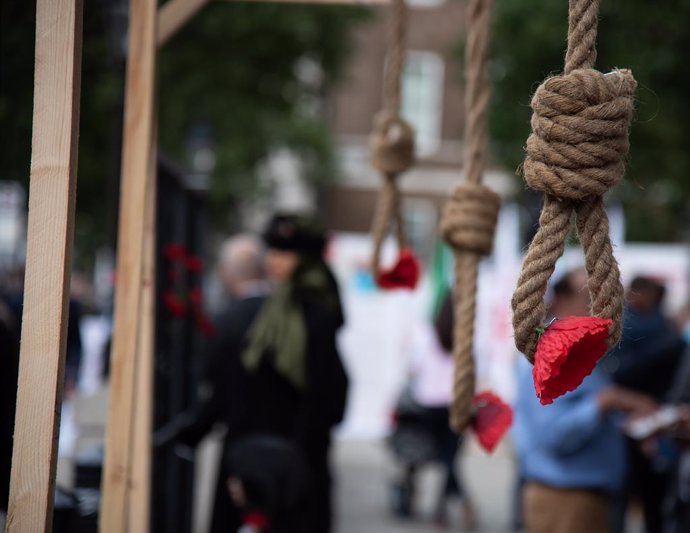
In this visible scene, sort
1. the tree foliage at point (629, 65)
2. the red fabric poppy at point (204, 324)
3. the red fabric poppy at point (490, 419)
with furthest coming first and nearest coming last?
the tree foliage at point (629, 65) < the red fabric poppy at point (204, 324) < the red fabric poppy at point (490, 419)

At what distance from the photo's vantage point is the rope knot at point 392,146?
3.39 metres

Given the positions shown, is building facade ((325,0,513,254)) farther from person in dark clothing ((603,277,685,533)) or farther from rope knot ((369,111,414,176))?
rope knot ((369,111,414,176))

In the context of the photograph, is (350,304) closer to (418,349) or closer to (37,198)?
(418,349)

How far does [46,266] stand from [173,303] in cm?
291

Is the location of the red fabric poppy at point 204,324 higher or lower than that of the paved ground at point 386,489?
higher

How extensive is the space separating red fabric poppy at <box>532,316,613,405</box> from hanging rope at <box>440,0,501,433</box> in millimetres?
883

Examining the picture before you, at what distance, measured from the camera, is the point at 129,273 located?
102 inches

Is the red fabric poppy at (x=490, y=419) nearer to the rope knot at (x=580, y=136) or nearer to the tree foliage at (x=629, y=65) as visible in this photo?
the rope knot at (x=580, y=136)

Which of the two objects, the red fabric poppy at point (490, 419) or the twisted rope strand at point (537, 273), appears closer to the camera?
the twisted rope strand at point (537, 273)

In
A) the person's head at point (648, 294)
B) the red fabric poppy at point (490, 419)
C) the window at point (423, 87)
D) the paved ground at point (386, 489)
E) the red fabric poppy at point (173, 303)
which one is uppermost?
the window at point (423, 87)

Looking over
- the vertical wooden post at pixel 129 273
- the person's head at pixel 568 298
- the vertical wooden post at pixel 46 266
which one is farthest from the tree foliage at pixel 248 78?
the vertical wooden post at pixel 46 266

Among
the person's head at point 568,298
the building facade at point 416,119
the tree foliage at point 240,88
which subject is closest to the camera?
the person's head at point 568,298

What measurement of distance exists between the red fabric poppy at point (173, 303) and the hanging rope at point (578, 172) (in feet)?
10.3

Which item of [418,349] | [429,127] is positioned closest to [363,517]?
[418,349]
